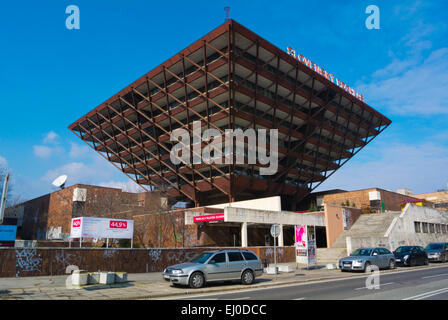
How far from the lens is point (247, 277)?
15.9m

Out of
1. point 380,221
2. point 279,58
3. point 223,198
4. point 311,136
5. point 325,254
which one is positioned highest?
point 279,58

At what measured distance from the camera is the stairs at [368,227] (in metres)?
38.8

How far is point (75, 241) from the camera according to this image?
1688 inches

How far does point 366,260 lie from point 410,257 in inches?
248

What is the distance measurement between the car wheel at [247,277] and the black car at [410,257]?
591 inches

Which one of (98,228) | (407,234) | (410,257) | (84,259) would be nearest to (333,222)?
(407,234)

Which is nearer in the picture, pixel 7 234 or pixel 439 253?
pixel 439 253

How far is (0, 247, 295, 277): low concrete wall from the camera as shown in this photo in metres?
16.9

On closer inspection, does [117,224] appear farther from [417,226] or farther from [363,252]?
[417,226]

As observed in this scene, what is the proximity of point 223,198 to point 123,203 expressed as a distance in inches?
674

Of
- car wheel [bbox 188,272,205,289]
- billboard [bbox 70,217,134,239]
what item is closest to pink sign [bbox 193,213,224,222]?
billboard [bbox 70,217,134,239]

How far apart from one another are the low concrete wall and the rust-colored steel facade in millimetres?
25117
